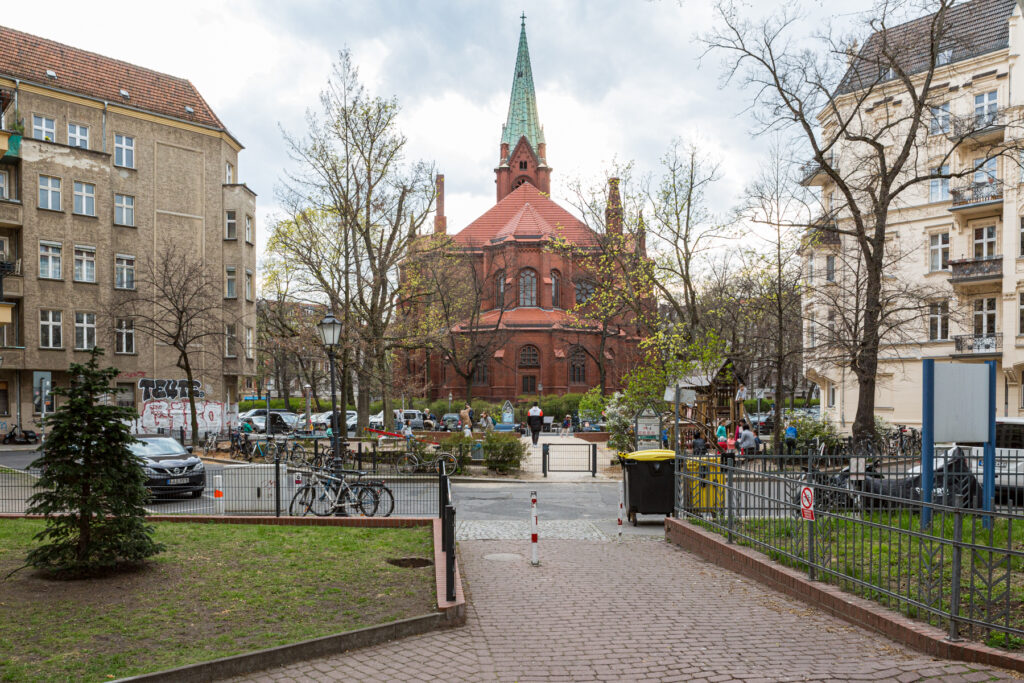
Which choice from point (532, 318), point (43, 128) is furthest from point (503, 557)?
point (532, 318)

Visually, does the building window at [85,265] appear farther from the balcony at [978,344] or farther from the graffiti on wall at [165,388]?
the balcony at [978,344]

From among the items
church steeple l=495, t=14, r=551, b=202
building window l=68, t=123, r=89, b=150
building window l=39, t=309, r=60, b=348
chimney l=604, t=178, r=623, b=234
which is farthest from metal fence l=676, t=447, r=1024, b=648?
church steeple l=495, t=14, r=551, b=202

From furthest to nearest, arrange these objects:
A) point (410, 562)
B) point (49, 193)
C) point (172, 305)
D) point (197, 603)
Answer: point (49, 193)
point (172, 305)
point (410, 562)
point (197, 603)

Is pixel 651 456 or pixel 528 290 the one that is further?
pixel 528 290

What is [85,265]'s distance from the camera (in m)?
38.7

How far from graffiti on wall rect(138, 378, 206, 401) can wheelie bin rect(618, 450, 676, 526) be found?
99.3 ft

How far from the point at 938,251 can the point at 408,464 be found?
28876 millimetres

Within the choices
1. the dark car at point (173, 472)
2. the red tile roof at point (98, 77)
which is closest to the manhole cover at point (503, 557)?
the dark car at point (173, 472)

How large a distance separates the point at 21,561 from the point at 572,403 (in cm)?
4732

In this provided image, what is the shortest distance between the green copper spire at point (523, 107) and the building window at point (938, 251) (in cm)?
4489

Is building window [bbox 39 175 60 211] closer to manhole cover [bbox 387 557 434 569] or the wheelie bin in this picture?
the wheelie bin

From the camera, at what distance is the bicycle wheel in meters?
22.0

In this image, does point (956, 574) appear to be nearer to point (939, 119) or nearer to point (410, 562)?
point (410, 562)

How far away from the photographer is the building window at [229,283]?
143ft
